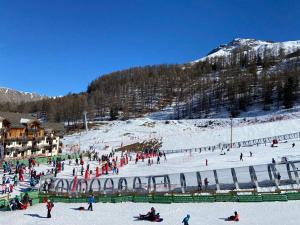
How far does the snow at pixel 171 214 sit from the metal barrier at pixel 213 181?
2.65 meters

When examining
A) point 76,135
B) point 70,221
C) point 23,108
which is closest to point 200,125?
point 76,135

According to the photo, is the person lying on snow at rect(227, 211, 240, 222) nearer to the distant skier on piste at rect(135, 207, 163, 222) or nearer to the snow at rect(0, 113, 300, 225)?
the snow at rect(0, 113, 300, 225)

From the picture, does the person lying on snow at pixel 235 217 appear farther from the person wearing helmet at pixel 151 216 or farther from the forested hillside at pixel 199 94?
the forested hillside at pixel 199 94

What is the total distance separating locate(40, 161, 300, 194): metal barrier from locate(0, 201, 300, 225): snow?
8.68 ft

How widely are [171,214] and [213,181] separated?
6.68 m

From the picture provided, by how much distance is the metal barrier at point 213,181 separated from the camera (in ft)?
110

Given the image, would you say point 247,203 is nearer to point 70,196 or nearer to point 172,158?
point 70,196

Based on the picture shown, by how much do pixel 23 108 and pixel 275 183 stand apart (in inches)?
6866

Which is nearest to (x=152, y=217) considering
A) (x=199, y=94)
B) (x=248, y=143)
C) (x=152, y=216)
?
(x=152, y=216)

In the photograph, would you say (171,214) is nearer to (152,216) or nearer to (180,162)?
A: (152,216)

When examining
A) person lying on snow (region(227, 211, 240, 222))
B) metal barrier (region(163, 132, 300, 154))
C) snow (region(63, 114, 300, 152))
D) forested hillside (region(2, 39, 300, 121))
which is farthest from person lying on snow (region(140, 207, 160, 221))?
forested hillside (region(2, 39, 300, 121))

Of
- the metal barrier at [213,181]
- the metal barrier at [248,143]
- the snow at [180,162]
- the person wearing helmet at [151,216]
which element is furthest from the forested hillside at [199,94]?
the person wearing helmet at [151,216]

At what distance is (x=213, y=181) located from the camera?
34.4 meters

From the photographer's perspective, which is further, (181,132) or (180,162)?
(181,132)
